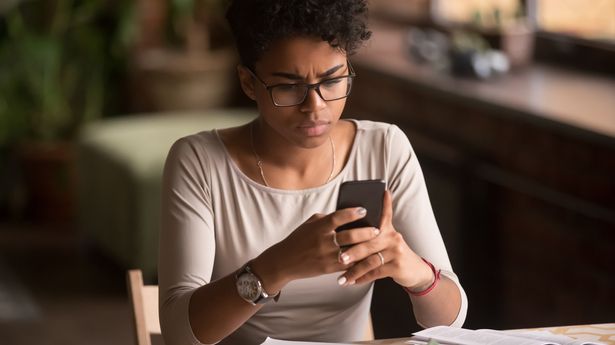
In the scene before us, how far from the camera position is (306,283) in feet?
5.55

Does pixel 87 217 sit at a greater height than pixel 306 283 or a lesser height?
lesser

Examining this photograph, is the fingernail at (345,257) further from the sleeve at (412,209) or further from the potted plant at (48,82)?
the potted plant at (48,82)

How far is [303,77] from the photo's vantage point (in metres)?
1.55

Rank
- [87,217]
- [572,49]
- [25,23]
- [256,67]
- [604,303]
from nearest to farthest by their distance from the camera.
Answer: [256,67]
[604,303]
[572,49]
[87,217]
[25,23]

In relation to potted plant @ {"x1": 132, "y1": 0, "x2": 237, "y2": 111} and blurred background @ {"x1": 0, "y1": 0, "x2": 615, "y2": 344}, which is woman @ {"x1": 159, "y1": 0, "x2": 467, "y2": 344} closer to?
blurred background @ {"x1": 0, "y1": 0, "x2": 615, "y2": 344}

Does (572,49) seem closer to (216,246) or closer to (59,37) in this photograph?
(216,246)

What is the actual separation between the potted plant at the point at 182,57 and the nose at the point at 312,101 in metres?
3.00

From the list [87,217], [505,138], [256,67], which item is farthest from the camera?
[87,217]

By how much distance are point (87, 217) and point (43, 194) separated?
62cm

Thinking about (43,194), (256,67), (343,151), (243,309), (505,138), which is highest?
(256,67)

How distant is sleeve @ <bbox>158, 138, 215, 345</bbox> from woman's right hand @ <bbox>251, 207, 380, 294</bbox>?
0.16 m

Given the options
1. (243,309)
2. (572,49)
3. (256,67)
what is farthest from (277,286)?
(572,49)

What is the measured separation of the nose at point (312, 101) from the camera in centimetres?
155

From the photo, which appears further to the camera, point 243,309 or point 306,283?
point 306,283
